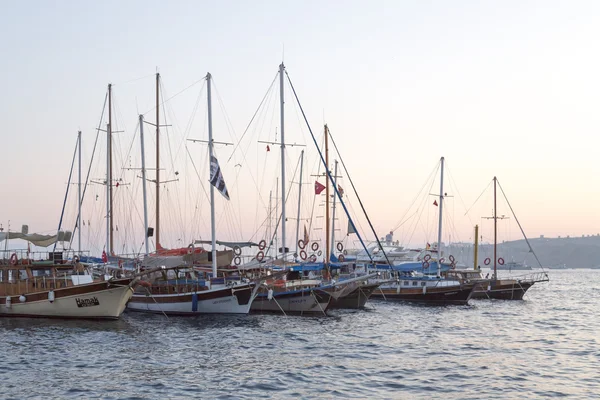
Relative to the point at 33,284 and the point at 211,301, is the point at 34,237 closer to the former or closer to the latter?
the point at 33,284

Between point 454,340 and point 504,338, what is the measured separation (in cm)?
336

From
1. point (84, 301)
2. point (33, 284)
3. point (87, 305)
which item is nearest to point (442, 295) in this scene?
point (87, 305)

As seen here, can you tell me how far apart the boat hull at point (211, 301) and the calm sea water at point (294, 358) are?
2.64 ft

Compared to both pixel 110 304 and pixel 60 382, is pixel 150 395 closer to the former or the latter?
pixel 60 382

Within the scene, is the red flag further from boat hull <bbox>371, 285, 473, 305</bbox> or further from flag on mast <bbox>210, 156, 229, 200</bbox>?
flag on mast <bbox>210, 156, 229, 200</bbox>

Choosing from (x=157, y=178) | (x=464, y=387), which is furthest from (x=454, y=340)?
(x=157, y=178)

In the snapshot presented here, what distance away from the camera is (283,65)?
49625 mm

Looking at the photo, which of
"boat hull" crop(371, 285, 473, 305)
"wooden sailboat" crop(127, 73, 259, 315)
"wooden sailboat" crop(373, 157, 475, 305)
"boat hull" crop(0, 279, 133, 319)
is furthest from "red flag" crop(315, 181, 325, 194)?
"boat hull" crop(0, 279, 133, 319)

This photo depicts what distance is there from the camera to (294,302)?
4678 cm

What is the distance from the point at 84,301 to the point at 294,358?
52.4 feet

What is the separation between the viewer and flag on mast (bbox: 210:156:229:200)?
139 feet

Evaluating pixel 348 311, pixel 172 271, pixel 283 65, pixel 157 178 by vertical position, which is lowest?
pixel 348 311

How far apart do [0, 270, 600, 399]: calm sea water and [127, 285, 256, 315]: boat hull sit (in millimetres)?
804

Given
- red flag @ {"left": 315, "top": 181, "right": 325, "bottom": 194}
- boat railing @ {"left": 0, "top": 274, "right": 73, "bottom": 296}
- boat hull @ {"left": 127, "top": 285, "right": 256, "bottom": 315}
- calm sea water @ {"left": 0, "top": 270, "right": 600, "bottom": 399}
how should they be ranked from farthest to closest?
red flag @ {"left": 315, "top": 181, "right": 325, "bottom": 194} → boat hull @ {"left": 127, "top": 285, "right": 256, "bottom": 315} → boat railing @ {"left": 0, "top": 274, "right": 73, "bottom": 296} → calm sea water @ {"left": 0, "top": 270, "right": 600, "bottom": 399}
